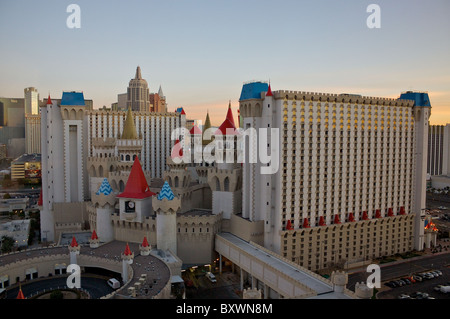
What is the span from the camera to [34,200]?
13862 centimetres

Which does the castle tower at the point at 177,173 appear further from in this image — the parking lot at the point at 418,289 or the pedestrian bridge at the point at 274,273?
the parking lot at the point at 418,289

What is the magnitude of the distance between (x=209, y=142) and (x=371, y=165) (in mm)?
36316

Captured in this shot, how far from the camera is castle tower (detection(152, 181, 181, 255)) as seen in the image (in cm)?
6446

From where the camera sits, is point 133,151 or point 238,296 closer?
point 238,296

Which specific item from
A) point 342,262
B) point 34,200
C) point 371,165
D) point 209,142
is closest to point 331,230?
point 342,262

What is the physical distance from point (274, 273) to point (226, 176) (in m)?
23.9

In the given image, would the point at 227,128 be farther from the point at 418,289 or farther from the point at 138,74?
the point at 138,74

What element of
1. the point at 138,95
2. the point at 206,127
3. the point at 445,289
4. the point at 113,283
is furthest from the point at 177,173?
the point at 138,95

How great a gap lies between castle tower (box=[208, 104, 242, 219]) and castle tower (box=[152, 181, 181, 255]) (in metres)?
10.4

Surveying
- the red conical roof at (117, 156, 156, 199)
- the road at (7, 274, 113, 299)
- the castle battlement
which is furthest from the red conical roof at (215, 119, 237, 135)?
the road at (7, 274, 113, 299)

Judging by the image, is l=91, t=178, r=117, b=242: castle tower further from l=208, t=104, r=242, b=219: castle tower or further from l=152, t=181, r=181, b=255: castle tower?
l=208, t=104, r=242, b=219: castle tower

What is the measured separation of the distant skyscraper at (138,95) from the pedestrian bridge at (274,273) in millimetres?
128602
